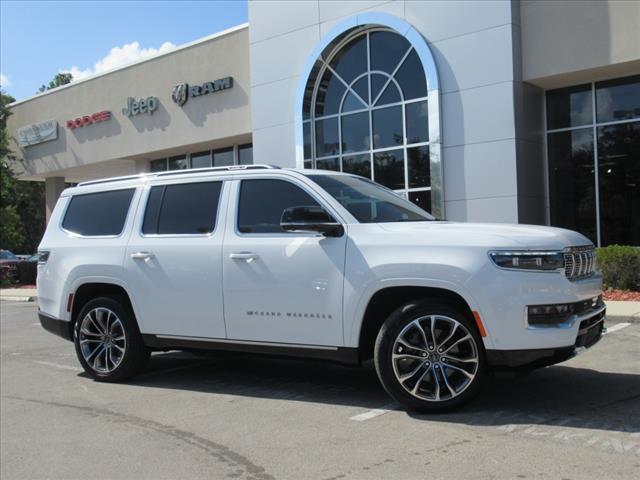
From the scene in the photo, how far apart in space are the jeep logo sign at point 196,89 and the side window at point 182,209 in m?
16.0

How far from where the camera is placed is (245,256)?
5797 mm

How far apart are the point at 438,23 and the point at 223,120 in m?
8.96

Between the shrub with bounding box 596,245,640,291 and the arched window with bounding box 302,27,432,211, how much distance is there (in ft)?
16.1

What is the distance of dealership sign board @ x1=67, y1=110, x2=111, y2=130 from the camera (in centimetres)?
2669

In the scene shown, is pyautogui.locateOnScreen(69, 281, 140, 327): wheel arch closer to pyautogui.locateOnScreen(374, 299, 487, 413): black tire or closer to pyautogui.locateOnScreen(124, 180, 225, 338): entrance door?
pyautogui.locateOnScreen(124, 180, 225, 338): entrance door

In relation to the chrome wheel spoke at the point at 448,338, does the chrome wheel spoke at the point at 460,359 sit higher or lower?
lower

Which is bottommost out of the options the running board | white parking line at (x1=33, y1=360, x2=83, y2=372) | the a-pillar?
white parking line at (x1=33, y1=360, x2=83, y2=372)

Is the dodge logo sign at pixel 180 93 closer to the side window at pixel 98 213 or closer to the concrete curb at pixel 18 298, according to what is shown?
the concrete curb at pixel 18 298

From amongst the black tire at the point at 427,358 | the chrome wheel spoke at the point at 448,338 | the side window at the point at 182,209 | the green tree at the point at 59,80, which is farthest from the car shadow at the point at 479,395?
the green tree at the point at 59,80

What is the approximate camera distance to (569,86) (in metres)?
16.0

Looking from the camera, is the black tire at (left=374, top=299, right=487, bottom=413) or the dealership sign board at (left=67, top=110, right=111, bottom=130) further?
the dealership sign board at (left=67, top=110, right=111, bottom=130)

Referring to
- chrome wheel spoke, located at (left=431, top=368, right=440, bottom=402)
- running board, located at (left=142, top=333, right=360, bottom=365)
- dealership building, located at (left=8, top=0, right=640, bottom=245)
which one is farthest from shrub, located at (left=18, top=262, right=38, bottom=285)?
chrome wheel spoke, located at (left=431, top=368, right=440, bottom=402)

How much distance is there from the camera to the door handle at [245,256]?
5.75m

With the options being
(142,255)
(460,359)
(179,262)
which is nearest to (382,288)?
(460,359)
